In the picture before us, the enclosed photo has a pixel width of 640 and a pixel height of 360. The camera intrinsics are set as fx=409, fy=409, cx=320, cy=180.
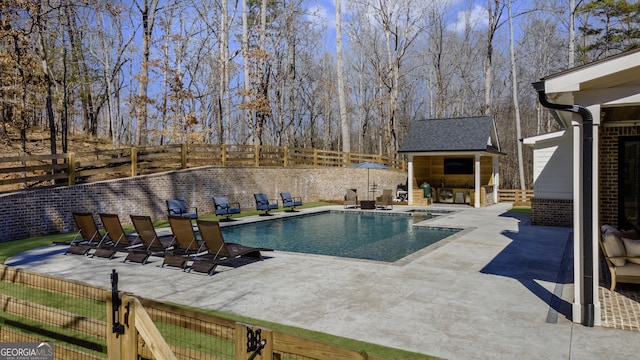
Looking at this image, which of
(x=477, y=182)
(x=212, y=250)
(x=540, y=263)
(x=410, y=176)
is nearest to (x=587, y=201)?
(x=540, y=263)

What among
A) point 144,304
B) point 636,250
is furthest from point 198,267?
point 636,250

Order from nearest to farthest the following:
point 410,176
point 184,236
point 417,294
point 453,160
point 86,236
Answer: point 417,294 → point 184,236 → point 86,236 → point 410,176 → point 453,160

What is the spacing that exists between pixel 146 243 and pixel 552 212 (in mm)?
13112

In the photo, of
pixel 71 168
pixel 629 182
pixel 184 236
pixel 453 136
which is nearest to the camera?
pixel 184 236

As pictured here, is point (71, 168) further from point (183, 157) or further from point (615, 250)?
point (615, 250)

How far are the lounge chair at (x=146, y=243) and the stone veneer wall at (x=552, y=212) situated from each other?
12.3 meters

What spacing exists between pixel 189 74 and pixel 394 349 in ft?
121

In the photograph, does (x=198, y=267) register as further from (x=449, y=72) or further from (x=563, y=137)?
(x=449, y=72)

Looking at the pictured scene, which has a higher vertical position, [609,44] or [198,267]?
[609,44]

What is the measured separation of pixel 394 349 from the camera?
4.41m

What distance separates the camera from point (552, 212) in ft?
47.0

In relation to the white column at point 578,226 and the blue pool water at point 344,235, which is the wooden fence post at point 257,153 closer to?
the blue pool water at point 344,235

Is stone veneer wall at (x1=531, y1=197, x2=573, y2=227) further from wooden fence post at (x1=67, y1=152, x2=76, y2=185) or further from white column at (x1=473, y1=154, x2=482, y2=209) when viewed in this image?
wooden fence post at (x1=67, y1=152, x2=76, y2=185)

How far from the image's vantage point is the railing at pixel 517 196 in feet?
74.5
